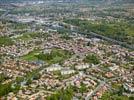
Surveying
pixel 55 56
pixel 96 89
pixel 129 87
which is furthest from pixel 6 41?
pixel 129 87

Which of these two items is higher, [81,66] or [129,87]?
[129,87]

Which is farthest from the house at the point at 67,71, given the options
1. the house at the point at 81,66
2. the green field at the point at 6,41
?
the green field at the point at 6,41

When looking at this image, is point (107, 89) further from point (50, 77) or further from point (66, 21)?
point (66, 21)

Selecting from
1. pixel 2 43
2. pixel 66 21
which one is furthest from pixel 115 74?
pixel 66 21

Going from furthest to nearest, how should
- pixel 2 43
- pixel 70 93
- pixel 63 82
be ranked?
pixel 2 43 < pixel 63 82 < pixel 70 93

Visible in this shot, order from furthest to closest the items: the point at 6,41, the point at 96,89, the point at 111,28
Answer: the point at 111,28 < the point at 6,41 < the point at 96,89

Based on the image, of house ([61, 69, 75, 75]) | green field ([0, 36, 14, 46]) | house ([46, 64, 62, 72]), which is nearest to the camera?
house ([61, 69, 75, 75])

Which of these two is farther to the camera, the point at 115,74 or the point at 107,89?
the point at 115,74

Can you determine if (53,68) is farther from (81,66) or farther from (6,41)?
(6,41)

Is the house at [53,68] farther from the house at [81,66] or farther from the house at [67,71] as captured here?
the house at [81,66]

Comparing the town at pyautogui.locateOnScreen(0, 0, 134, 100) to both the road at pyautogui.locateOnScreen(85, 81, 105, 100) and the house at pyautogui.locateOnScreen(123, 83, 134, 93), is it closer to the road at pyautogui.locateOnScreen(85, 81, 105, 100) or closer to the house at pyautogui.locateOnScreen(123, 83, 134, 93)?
the house at pyautogui.locateOnScreen(123, 83, 134, 93)

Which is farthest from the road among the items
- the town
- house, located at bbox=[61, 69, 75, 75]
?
house, located at bbox=[61, 69, 75, 75]
